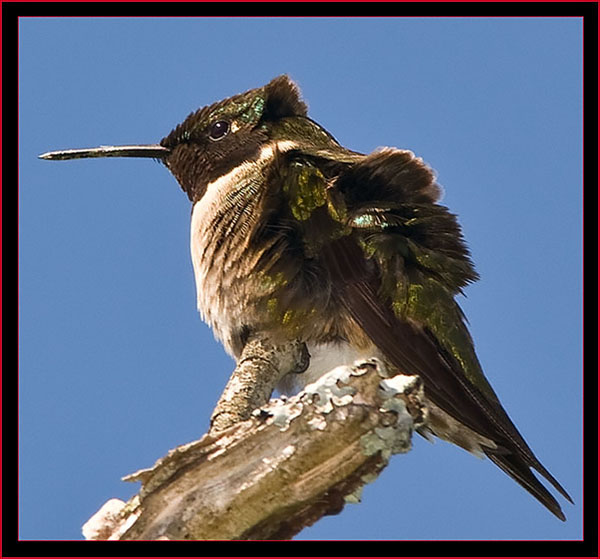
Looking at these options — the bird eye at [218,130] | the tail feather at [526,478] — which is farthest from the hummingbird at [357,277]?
the bird eye at [218,130]

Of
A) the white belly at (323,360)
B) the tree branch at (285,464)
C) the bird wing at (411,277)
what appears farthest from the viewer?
the white belly at (323,360)

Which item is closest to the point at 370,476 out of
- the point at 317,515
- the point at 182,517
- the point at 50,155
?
the point at 317,515

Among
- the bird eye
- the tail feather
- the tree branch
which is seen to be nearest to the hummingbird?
the tail feather

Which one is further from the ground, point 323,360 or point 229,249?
point 229,249

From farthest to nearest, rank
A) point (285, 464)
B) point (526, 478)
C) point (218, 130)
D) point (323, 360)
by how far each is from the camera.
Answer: point (218, 130) → point (323, 360) → point (526, 478) → point (285, 464)

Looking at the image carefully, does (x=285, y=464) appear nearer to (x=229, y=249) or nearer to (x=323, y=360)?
(x=323, y=360)

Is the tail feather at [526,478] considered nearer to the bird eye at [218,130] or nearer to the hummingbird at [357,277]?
the hummingbird at [357,277]

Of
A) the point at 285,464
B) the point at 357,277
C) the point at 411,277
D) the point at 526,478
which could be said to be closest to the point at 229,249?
the point at 357,277

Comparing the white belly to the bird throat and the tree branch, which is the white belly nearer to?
the bird throat
